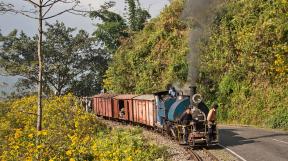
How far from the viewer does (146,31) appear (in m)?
56.2

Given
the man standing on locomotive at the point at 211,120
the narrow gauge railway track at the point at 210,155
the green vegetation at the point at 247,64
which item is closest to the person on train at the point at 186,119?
the man standing on locomotive at the point at 211,120

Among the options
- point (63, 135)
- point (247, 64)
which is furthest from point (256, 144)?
point (247, 64)

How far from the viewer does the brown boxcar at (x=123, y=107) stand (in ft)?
116

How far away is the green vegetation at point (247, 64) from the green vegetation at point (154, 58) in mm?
3883

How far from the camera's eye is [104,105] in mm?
43812

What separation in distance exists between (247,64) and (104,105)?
14.8 m

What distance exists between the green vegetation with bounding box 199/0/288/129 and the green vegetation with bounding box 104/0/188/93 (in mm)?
3883

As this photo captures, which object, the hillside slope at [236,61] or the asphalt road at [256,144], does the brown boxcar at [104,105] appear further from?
the asphalt road at [256,144]

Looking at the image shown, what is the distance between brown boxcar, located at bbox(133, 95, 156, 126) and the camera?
2812cm

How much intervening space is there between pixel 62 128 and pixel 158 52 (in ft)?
100

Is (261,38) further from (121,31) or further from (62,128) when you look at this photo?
(121,31)

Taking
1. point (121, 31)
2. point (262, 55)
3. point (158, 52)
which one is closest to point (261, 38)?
point (262, 55)

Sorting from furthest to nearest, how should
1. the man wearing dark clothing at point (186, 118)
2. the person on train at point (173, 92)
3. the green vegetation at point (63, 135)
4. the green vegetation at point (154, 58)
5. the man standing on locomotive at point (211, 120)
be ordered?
the green vegetation at point (154, 58)
the person on train at point (173, 92)
the man wearing dark clothing at point (186, 118)
the man standing on locomotive at point (211, 120)
the green vegetation at point (63, 135)

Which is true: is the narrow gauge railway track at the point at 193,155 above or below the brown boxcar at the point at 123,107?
below
